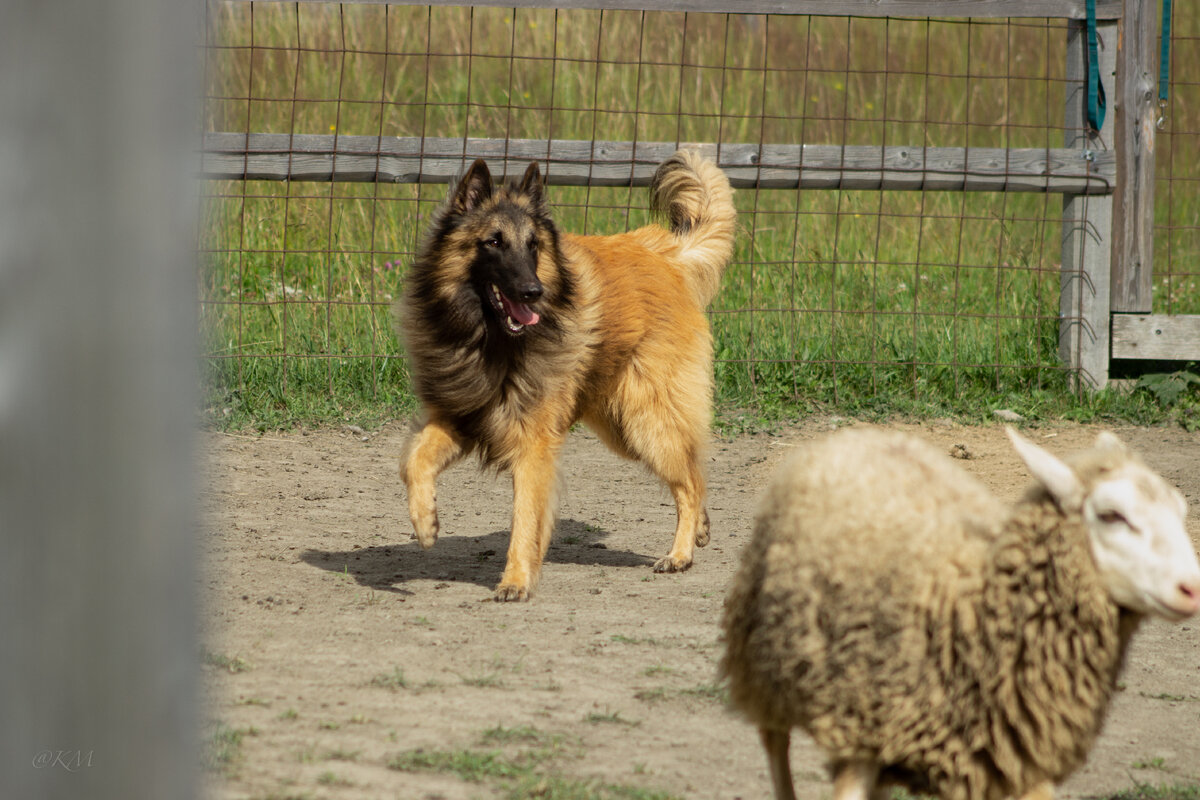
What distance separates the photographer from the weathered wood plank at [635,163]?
758 centimetres

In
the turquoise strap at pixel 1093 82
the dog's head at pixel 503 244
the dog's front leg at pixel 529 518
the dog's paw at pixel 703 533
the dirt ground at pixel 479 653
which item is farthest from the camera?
the turquoise strap at pixel 1093 82

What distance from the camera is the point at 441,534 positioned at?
600cm

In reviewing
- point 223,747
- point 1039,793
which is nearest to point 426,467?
point 223,747

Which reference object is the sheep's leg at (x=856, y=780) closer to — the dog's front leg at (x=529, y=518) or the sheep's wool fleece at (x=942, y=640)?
the sheep's wool fleece at (x=942, y=640)

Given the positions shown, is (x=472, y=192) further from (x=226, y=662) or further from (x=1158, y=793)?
(x=1158, y=793)

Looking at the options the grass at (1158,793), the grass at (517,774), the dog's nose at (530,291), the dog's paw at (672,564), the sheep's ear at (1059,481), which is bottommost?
the grass at (1158,793)

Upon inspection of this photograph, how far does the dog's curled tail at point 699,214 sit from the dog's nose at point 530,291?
145 cm

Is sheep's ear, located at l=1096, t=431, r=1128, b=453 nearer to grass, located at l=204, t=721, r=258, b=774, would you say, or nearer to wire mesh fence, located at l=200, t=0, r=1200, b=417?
grass, located at l=204, t=721, r=258, b=774

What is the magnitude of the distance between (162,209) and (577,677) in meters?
3.05

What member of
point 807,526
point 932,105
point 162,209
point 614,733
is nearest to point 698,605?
point 614,733

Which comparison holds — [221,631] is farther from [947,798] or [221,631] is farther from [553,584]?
[947,798]

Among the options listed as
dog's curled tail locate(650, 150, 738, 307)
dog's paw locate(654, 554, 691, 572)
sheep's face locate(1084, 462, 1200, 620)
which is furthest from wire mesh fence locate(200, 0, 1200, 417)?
sheep's face locate(1084, 462, 1200, 620)

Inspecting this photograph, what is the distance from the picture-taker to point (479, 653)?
4.03 metres

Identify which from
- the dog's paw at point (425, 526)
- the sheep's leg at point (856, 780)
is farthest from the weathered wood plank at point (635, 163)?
the sheep's leg at point (856, 780)
